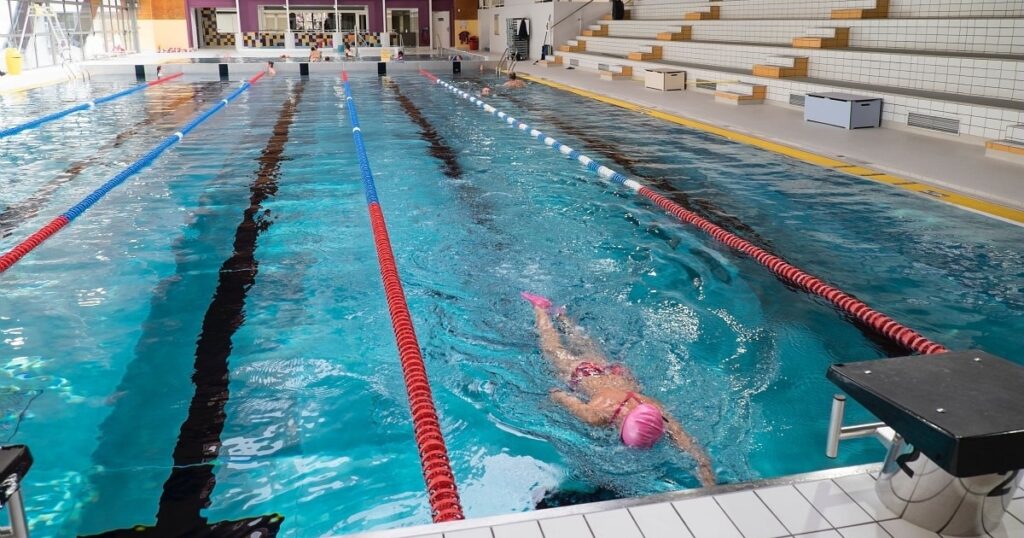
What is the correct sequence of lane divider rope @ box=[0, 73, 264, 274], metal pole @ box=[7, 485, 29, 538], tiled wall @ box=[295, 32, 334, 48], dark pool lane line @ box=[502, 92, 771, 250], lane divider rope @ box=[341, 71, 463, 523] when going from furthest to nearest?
tiled wall @ box=[295, 32, 334, 48], dark pool lane line @ box=[502, 92, 771, 250], lane divider rope @ box=[0, 73, 264, 274], lane divider rope @ box=[341, 71, 463, 523], metal pole @ box=[7, 485, 29, 538]

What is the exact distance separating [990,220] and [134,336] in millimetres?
4932

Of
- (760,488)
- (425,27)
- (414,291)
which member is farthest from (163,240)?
(425,27)

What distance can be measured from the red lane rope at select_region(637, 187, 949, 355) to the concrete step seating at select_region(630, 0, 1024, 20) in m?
5.86

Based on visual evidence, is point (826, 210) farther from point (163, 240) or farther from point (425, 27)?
point (425, 27)

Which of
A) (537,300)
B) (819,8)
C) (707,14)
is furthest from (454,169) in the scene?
(707,14)

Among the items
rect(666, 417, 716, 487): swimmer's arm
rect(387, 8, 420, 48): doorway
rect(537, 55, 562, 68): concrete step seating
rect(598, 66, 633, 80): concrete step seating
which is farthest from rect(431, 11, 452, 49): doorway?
rect(666, 417, 716, 487): swimmer's arm

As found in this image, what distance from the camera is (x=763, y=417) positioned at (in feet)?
9.39

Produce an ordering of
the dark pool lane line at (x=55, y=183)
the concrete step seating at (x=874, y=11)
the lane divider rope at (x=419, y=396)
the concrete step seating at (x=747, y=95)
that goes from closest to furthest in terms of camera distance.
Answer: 1. the lane divider rope at (x=419, y=396)
2. the dark pool lane line at (x=55, y=183)
3. the concrete step seating at (x=874, y=11)
4. the concrete step seating at (x=747, y=95)

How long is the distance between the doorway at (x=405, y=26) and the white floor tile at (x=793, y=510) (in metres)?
30.5

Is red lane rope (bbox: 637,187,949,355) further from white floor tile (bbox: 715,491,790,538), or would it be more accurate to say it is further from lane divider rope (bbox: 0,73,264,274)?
lane divider rope (bbox: 0,73,264,274)

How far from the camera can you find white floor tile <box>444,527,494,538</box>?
175 centimetres

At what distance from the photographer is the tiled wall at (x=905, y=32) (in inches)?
327

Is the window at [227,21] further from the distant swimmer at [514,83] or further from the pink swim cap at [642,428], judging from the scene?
the pink swim cap at [642,428]

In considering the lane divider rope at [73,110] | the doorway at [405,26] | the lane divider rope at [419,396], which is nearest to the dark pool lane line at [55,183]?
the lane divider rope at [73,110]
